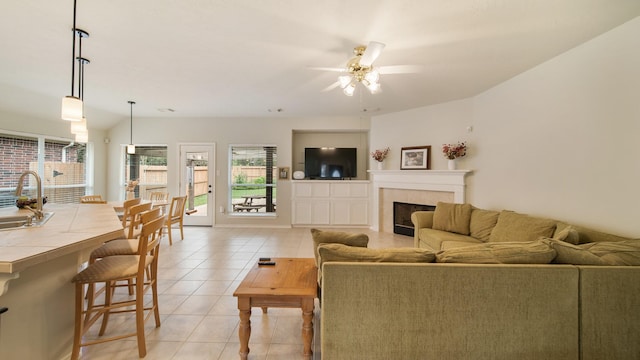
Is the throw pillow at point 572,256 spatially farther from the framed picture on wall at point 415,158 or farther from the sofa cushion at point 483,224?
the framed picture on wall at point 415,158

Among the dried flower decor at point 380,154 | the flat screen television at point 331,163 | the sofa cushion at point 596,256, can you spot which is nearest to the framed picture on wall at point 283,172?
the flat screen television at point 331,163

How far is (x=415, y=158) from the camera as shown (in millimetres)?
4781

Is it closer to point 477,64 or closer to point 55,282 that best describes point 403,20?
point 477,64

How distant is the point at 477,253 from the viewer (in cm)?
145

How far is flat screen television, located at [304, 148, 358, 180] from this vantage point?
5660mm

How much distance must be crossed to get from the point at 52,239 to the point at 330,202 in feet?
15.1

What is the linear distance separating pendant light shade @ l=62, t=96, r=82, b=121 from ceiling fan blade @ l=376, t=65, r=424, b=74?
10.1 ft

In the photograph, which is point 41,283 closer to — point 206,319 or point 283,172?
point 206,319

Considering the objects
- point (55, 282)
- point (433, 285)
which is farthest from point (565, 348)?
point (55, 282)

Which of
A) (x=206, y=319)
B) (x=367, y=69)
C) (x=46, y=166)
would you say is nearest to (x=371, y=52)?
(x=367, y=69)

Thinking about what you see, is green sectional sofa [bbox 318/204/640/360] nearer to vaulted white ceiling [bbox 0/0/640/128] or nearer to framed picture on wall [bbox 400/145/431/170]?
vaulted white ceiling [bbox 0/0/640/128]

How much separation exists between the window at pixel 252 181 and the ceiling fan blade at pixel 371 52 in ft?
12.8

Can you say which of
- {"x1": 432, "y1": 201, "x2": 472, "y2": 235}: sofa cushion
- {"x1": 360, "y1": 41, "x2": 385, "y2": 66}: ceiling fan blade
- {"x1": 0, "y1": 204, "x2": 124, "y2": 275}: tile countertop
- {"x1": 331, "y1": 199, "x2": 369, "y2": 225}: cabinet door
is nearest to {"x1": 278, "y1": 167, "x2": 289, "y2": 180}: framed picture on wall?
{"x1": 331, "y1": 199, "x2": 369, "y2": 225}: cabinet door

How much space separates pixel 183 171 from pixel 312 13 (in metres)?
5.07
